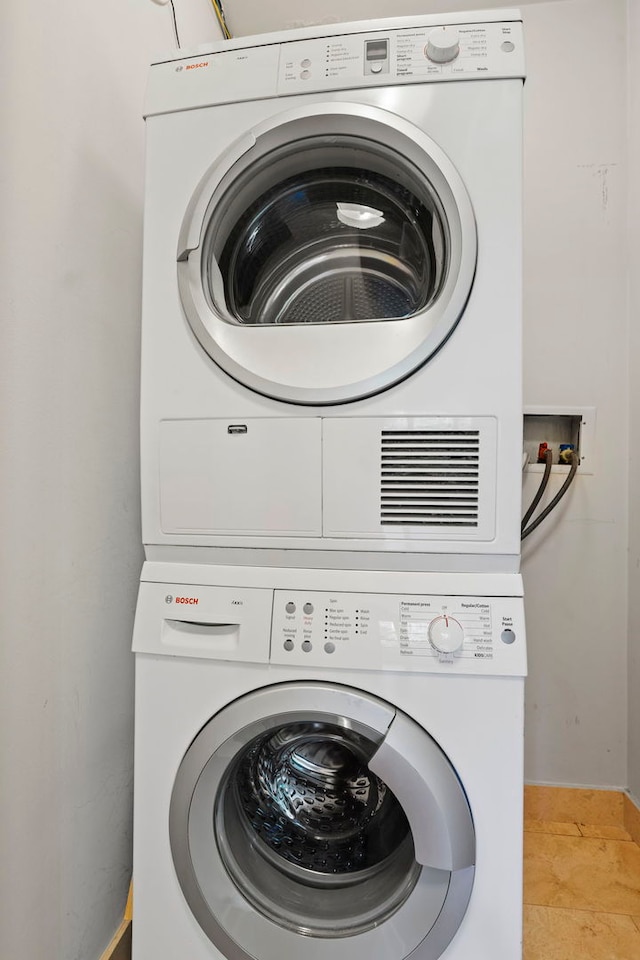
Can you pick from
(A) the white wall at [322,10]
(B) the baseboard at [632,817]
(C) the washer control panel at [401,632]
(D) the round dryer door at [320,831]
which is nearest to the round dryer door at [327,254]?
(C) the washer control panel at [401,632]

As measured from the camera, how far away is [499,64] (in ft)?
2.78

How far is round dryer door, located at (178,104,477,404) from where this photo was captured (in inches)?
33.8

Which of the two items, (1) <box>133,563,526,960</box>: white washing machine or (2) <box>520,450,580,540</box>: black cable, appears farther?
(2) <box>520,450,580,540</box>: black cable

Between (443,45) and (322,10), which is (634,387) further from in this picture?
(322,10)

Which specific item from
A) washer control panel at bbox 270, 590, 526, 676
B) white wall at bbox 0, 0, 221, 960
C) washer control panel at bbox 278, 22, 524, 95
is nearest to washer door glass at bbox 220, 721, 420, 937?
washer control panel at bbox 270, 590, 526, 676

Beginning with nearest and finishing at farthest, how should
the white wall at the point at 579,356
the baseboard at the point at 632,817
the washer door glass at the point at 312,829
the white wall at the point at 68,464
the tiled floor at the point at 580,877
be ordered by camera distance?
the white wall at the point at 68,464, the washer door glass at the point at 312,829, the tiled floor at the point at 580,877, the baseboard at the point at 632,817, the white wall at the point at 579,356

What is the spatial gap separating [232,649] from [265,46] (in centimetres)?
100

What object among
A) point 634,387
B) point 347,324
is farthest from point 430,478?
point 634,387

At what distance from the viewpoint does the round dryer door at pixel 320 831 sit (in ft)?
2.60

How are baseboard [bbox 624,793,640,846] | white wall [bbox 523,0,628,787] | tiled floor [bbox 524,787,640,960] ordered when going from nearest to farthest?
tiled floor [bbox 524,787,640,960], baseboard [bbox 624,793,640,846], white wall [bbox 523,0,628,787]

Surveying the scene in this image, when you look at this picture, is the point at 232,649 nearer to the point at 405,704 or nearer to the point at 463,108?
the point at 405,704

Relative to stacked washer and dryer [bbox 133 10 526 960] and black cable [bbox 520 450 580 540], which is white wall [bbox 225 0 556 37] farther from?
black cable [bbox 520 450 580 540]

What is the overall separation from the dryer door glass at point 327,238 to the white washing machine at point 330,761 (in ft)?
1.65

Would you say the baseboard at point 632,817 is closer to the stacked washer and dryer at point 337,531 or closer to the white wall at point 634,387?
the white wall at point 634,387
